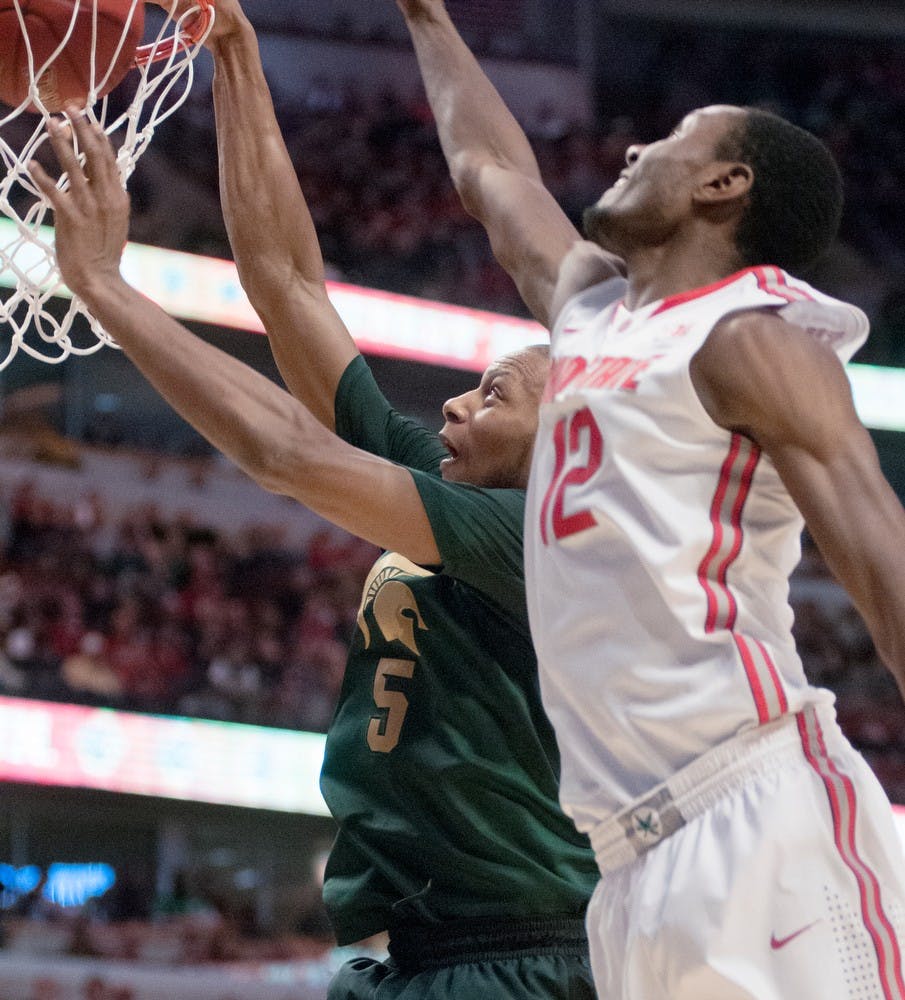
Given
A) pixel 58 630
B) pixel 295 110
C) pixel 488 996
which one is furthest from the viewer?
pixel 295 110

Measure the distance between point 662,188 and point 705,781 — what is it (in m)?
0.77

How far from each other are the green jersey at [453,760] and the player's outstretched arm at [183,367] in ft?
0.99

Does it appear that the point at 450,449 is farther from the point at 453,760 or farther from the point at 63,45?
the point at 63,45

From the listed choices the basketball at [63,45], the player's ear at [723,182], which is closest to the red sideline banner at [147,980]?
the basketball at [63,45]

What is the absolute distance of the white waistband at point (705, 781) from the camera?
1.80m

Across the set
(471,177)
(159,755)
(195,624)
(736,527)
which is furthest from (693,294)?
(195,624)

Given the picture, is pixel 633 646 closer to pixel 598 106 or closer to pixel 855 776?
pixel 855 776

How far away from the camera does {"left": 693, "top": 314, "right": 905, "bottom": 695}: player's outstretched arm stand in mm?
1602

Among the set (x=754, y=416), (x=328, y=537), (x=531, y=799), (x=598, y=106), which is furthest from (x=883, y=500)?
(x=598, y=106)

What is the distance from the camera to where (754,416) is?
1748 mm

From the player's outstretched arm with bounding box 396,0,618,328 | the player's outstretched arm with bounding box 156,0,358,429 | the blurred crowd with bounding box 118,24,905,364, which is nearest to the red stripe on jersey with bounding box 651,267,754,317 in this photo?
the player's outstretched arm with bounding box 396,0,618,328

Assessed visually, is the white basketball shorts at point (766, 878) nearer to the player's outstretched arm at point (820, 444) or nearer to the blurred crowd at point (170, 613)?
the player's outstretched arm at point (820, 444)

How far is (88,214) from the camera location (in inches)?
→ 85.1

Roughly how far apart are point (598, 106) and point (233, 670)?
841cm
